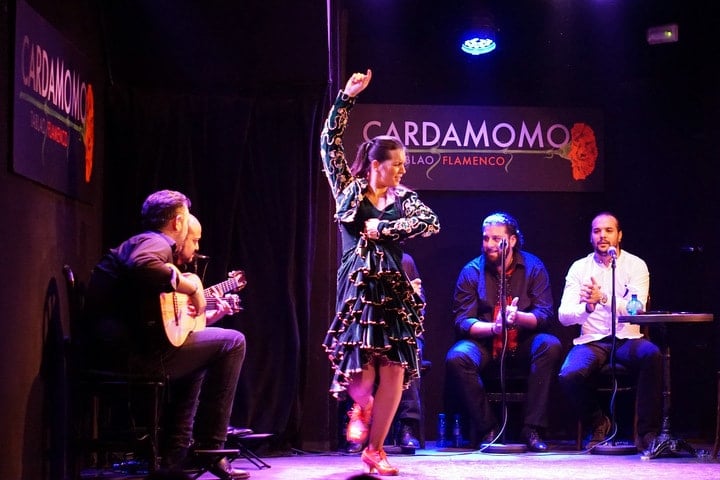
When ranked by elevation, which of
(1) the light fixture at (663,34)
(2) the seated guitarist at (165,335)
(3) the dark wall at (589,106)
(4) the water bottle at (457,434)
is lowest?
(4) the water bottle at (457,434)

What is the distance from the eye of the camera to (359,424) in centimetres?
485

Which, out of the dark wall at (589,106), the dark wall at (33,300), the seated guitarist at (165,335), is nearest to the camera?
the dark wall at (33,300)

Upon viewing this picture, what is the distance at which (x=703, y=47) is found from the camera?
7305 millimetres

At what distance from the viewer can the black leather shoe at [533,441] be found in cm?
635

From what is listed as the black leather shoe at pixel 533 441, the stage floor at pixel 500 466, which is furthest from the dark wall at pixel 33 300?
the black leather shoe at pixel 533 441

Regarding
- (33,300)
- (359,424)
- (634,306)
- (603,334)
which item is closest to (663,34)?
(634,306)

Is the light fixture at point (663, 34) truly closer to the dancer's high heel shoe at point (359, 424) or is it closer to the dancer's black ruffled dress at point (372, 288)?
the dancer's black ruffled dress at point (372, 288)

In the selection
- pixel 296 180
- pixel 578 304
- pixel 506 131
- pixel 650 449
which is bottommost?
pixel 650 449

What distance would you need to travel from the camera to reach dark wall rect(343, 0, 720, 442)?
7.39m

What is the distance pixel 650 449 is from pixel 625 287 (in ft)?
4.30

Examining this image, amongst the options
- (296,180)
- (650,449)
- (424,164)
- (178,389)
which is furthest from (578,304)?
(178,389)

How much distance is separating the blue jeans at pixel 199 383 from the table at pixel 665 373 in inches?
102

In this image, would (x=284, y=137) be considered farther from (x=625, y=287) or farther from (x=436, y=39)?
(x=625, y=287)

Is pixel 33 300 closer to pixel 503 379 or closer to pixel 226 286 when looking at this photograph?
pixel 226 286
